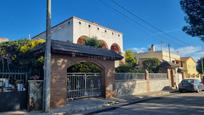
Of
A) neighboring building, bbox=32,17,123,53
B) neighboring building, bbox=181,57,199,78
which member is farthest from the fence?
neighboring building, bbox=181,57,199,78

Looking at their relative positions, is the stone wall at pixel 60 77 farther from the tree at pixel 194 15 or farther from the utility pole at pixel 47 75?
the tree at pixel 194 15

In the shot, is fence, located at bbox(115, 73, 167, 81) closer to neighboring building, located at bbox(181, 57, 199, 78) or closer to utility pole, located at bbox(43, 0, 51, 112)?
utility pole, located at bbox(43, 0, 51, 112)

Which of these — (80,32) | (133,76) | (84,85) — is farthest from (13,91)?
(80,32)

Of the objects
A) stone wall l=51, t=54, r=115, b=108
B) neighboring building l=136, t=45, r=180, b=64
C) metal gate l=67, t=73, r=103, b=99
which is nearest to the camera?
stone wall l=51, t=54, r=115, b=108

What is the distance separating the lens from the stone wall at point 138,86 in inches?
831

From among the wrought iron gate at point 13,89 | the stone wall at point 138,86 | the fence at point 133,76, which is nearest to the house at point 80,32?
the fence at point 133,76

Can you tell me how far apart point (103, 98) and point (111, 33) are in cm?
2708

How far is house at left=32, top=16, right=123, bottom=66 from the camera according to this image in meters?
36.2

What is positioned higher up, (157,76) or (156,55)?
(156,55)

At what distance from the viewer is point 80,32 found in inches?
1469

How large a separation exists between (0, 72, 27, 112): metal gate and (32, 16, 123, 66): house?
2244cm

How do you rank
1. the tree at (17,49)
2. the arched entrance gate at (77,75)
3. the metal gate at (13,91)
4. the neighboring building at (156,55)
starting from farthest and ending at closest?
the neighboring building at (156,55)
the tree at (17,49)
the arched entrance gate at (77,75)
the metal gate at (13,91)

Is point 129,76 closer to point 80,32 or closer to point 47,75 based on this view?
point 47,75

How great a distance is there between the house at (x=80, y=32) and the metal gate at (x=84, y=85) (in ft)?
53.3
